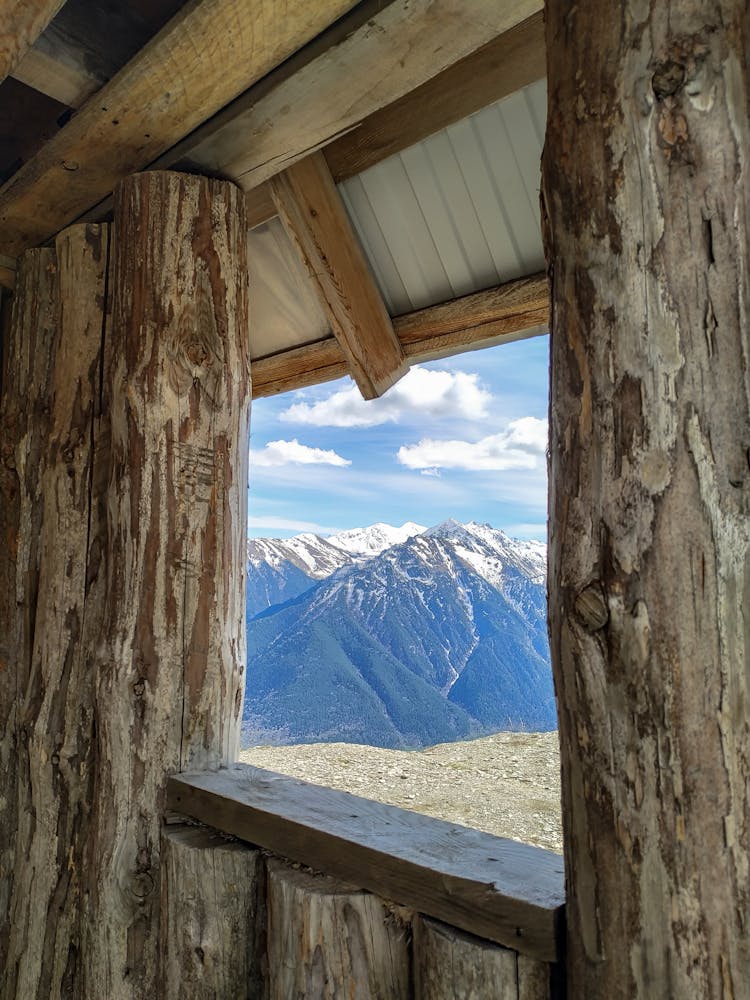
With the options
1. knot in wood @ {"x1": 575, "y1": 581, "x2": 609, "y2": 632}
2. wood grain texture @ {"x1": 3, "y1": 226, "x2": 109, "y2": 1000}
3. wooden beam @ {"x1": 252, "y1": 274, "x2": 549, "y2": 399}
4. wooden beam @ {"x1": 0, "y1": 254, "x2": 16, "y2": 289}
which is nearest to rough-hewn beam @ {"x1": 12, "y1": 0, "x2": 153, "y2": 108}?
wood grain texture @ {"x1": 3, "y1": 226, "x2": 109, "y2": 1000}

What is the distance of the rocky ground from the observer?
14.8 ft

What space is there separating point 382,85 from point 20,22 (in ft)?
2.28

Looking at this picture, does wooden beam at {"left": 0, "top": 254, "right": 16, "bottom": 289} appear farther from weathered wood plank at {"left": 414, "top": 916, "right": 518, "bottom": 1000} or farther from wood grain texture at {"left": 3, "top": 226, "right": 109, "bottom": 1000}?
weathered wood plank at {"left": 414, "top": 916, "right": 518, "bottom": 1000}

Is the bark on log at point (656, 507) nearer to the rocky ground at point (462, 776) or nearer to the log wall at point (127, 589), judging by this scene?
the log wall at point (127, 589)

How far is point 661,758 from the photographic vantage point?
81 centimetres

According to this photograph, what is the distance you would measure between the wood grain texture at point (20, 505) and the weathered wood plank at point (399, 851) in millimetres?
706

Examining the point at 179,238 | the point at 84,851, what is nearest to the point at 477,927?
the point at 84,851

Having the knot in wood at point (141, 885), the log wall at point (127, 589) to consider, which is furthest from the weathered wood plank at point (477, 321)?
the knot in wood at point (141, 885)

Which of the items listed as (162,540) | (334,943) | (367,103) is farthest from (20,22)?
(334,943)

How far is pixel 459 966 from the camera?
1.02 metres

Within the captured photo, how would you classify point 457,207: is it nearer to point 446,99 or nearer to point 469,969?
point 446,99

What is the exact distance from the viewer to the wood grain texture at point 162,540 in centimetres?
163

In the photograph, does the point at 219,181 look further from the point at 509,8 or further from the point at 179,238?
the point at 509,8

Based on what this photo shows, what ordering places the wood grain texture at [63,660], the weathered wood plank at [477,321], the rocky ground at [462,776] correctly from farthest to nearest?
the rocky ground at [462,776], the weathered wood plank at [477,321], the wood grain texture at [63,660]
